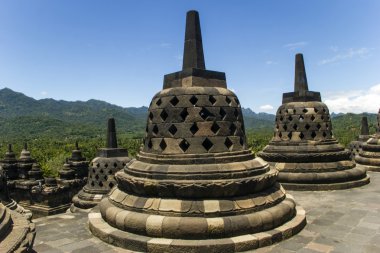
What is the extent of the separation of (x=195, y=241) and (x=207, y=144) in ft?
5.79

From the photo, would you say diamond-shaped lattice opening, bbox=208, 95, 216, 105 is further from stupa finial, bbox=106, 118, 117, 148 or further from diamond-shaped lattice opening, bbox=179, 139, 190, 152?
stupa finial, bbox=106, 118, 117, 148

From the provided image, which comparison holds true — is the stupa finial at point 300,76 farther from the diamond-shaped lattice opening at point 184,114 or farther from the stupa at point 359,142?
the diamond-shaped lattice opening at point 184,114

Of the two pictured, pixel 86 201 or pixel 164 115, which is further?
pixel 86 201

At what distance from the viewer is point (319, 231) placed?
585 cm

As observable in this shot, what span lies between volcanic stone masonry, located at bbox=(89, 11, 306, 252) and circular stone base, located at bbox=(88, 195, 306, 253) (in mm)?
15

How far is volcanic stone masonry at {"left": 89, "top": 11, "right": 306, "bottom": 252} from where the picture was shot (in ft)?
16.7

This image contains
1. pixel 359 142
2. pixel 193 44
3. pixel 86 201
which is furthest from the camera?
pixel 359 142

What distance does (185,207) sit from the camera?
527cm

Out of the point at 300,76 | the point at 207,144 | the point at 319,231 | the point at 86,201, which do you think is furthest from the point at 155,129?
the point at 86,201

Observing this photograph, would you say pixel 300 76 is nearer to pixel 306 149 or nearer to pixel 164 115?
pixel 306 149

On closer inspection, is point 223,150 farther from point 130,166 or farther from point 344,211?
point 344,211

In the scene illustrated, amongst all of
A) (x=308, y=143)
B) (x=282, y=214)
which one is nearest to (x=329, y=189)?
(x=308, y=143)

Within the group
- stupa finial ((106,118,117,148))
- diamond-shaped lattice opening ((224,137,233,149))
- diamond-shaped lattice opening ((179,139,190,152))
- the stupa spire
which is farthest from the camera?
stupa finial ((106,118,117,148))

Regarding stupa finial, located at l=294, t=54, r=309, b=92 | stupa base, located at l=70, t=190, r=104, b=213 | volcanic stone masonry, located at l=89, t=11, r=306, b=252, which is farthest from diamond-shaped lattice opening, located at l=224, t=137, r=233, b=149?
stupa base, located at l=70, t=190, r=104, b=213
